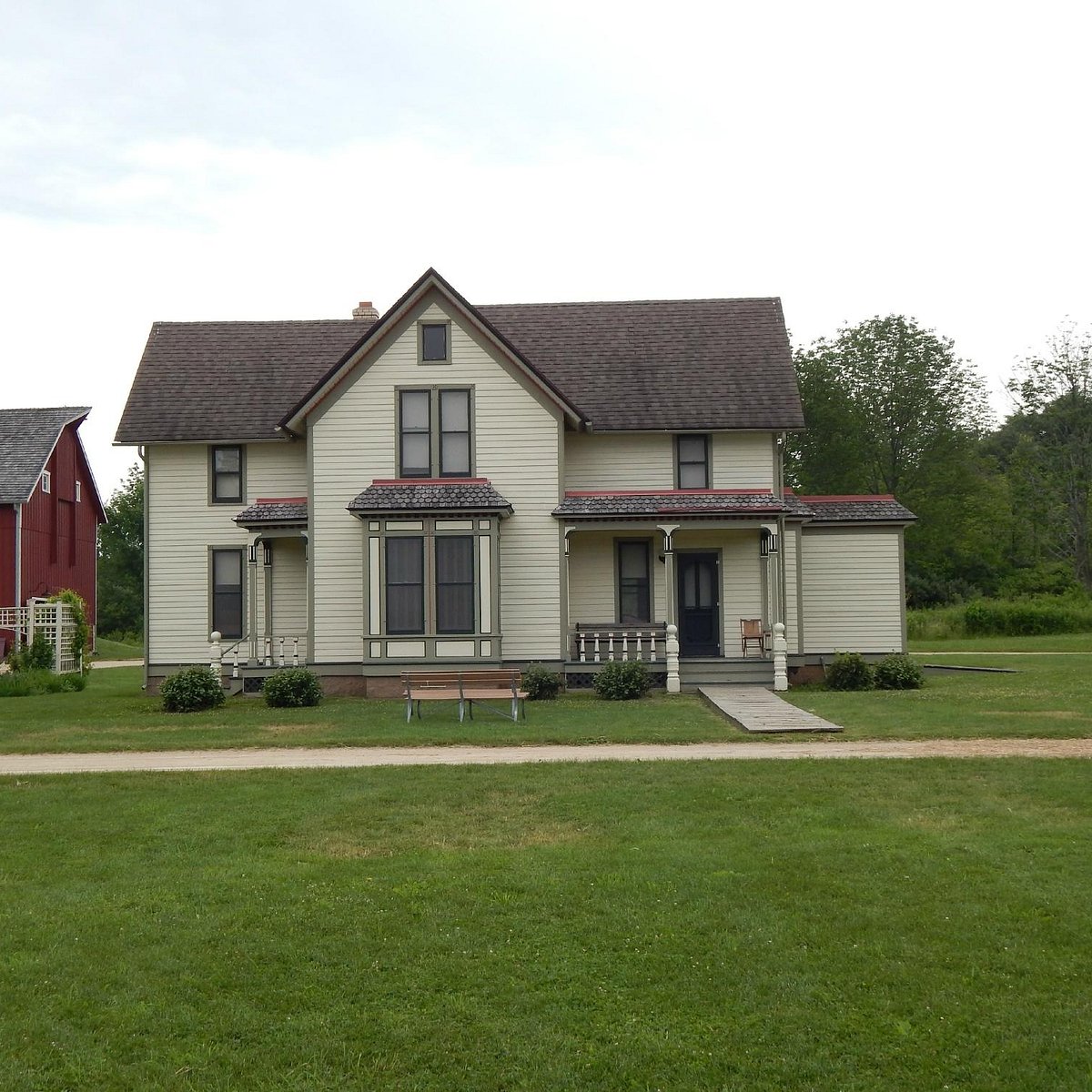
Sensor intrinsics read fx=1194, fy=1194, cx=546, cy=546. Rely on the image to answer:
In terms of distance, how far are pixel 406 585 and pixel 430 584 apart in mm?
558

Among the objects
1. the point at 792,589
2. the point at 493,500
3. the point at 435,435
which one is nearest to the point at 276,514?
the point at 435,435

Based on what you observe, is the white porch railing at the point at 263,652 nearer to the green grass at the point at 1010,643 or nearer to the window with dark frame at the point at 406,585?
the window with dark frame at the point at 406,585

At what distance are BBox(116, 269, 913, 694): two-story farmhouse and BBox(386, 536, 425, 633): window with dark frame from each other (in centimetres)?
4

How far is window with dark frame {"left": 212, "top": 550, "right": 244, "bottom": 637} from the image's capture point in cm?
2808

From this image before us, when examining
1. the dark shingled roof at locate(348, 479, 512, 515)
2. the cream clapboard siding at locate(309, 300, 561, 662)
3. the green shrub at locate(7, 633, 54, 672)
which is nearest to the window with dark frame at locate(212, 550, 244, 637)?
the cream clapboard siding at locate(309, 300, 561, 662)

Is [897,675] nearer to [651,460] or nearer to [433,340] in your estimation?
[651,460]

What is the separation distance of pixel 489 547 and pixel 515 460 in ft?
7.55

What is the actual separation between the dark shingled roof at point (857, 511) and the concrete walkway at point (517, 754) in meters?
12.5

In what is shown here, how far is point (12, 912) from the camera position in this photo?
8.45 m

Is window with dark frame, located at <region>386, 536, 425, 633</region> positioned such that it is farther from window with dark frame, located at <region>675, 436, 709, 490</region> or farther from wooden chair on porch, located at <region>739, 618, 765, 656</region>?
wooden chair on porch, located at <region>739, 618, 765, 656</region>

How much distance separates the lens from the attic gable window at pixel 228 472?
2820cm

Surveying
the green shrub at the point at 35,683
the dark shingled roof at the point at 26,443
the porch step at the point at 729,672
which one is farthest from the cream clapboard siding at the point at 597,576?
the dark shingled roof at the point at 26,443

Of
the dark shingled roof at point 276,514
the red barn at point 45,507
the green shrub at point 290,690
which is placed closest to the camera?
the green shrub at point 290,690

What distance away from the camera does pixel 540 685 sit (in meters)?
23.7
